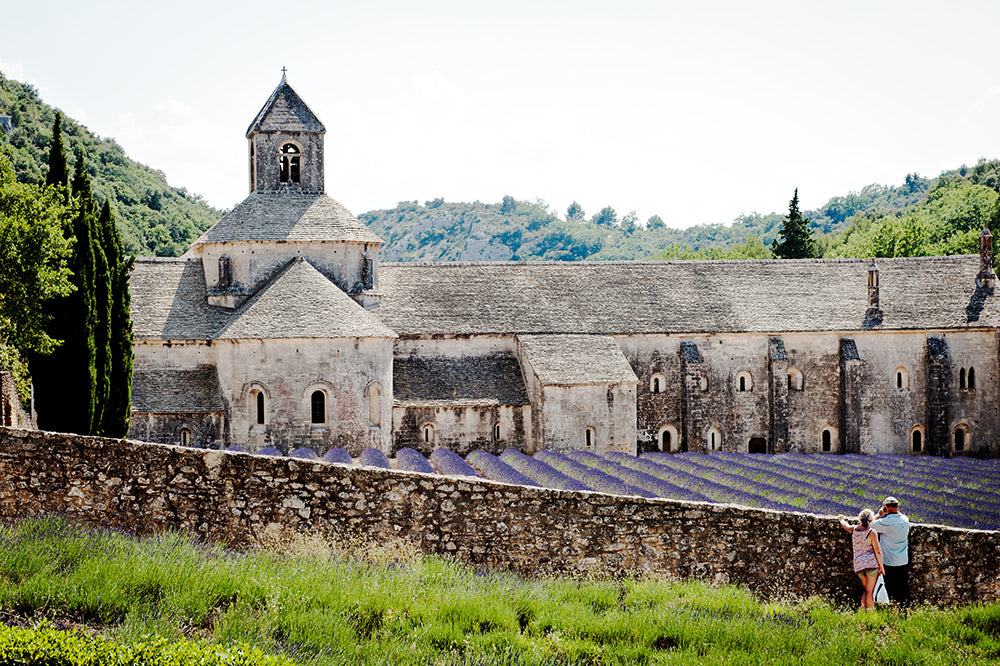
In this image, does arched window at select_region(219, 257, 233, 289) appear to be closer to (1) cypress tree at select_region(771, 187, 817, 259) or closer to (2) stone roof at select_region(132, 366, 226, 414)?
(2) stone roof at select_region(132, 366, 226, 414)

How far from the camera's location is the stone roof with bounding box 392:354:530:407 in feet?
130

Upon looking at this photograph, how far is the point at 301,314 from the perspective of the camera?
121 feet

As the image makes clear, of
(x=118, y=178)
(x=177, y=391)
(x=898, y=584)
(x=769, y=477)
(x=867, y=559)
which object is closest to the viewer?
(x=867, y=559)

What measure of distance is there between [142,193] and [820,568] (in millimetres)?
99195

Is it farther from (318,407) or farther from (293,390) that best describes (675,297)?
(293,390)

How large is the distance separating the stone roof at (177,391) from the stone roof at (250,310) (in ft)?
4.74

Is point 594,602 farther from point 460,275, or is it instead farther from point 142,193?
point 142,193

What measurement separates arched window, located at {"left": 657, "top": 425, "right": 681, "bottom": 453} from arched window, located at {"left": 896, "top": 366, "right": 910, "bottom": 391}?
11.3 m

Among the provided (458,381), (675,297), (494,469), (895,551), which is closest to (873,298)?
(675,297)

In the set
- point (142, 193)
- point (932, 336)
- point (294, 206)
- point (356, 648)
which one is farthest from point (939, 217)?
point (356, 648)

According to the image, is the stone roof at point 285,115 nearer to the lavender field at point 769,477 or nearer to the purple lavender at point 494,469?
the lavender field at point 769,477

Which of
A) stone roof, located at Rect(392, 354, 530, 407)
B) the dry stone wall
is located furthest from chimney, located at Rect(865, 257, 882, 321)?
the dry stone wall

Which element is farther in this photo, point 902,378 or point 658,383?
point 902,378

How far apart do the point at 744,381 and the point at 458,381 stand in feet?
45.0
